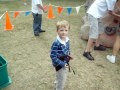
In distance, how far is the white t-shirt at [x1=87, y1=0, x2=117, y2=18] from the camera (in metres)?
4.29

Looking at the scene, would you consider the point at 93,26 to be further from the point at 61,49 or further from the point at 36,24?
the point at 36,24

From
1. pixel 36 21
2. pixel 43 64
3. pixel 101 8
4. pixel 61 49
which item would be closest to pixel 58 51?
pixel 61 49

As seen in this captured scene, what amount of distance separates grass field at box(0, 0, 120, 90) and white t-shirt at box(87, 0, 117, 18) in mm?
911

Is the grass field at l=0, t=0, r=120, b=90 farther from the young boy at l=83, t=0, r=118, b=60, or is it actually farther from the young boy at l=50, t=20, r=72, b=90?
the young boy at l=50, t=20, r=72, b=90

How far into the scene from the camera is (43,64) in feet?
14.5

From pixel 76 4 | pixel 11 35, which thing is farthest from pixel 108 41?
pixel 76 4

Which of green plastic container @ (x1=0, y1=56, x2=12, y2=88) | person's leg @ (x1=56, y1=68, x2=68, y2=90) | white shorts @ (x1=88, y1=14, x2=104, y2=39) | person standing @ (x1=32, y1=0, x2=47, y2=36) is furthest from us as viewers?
person standing @ (x1=32, y1=0, x2=47, y2=36)

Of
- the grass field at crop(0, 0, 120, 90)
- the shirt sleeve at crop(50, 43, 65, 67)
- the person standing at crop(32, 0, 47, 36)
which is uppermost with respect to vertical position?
the person standing at crop(32, 0, 47, 36)

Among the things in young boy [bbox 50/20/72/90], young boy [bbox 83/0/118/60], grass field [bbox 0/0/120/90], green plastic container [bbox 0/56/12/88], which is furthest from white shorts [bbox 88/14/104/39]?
green plastic container [bbox 0/56/12/88]

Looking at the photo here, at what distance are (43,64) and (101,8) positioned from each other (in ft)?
4.97

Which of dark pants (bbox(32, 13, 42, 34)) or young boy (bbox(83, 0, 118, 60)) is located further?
dark pants (bbox(32, 13, 42, 34))

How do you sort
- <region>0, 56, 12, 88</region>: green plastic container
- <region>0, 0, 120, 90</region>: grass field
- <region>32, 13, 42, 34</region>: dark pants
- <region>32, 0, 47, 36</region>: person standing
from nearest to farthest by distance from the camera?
<region>0, 56, 12, 88</region>: green plastic container < <region>0, 0, 120, 90</region>: grass field < <region>32, 0, 47, 36</region>: person standing < <region>32, 13, 42, 34</region>: dark pants

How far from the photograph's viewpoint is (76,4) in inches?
354

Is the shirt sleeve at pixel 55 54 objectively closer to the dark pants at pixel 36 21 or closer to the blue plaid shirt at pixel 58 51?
the blue plaid shirt at pixel 58 51
